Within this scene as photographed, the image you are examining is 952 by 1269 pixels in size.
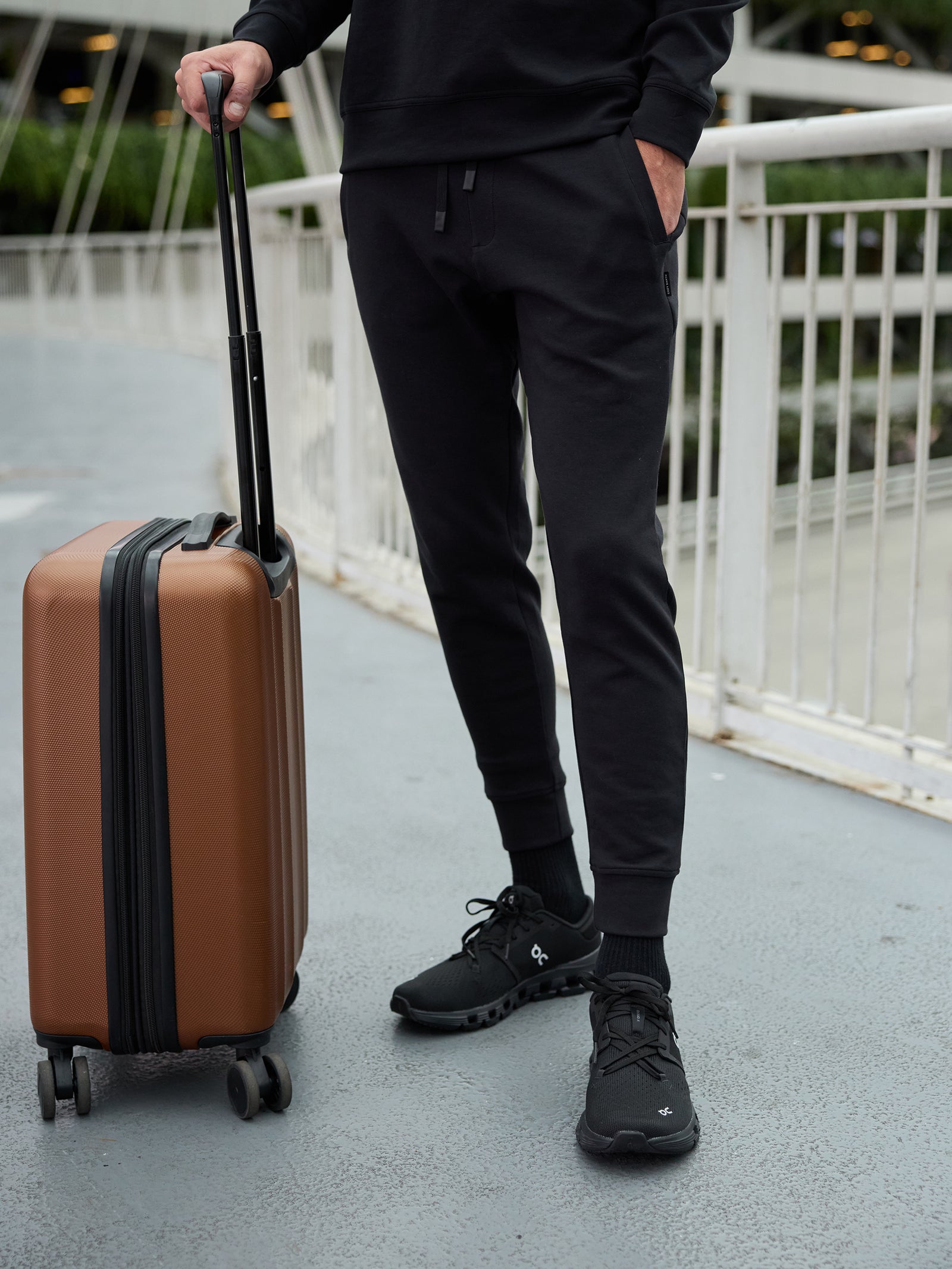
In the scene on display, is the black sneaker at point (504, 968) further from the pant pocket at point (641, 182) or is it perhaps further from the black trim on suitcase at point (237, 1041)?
the pant pocket at point (641, 182)

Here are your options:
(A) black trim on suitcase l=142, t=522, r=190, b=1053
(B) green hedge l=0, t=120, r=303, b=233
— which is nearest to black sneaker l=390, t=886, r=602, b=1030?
(A) black trim on suitcase l=142, t=522, r=190, b=1053

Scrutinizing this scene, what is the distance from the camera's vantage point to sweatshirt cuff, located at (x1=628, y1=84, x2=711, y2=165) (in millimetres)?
1300

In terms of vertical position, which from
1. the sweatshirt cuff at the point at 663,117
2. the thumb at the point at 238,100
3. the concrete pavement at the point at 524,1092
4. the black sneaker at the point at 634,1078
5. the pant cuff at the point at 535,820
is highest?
the thumb at the point at 238,100

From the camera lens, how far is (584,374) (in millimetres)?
1337

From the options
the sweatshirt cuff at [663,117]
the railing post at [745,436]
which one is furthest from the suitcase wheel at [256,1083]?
the railing post at [745,436]

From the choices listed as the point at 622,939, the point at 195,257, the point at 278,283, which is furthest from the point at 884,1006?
the point at 195,257

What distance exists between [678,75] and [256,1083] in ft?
3.45

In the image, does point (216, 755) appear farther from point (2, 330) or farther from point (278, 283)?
point (2, 330)

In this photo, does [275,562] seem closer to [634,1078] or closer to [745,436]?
[634,1078]

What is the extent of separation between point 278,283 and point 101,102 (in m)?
21.3

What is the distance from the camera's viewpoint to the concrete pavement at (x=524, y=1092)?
1.19 m

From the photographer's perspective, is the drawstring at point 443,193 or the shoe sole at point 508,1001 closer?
the drawstring at point 443,193

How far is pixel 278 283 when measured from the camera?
4328 millimetres

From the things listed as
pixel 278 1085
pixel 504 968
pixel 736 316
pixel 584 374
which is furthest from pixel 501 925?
pixel 736 316
